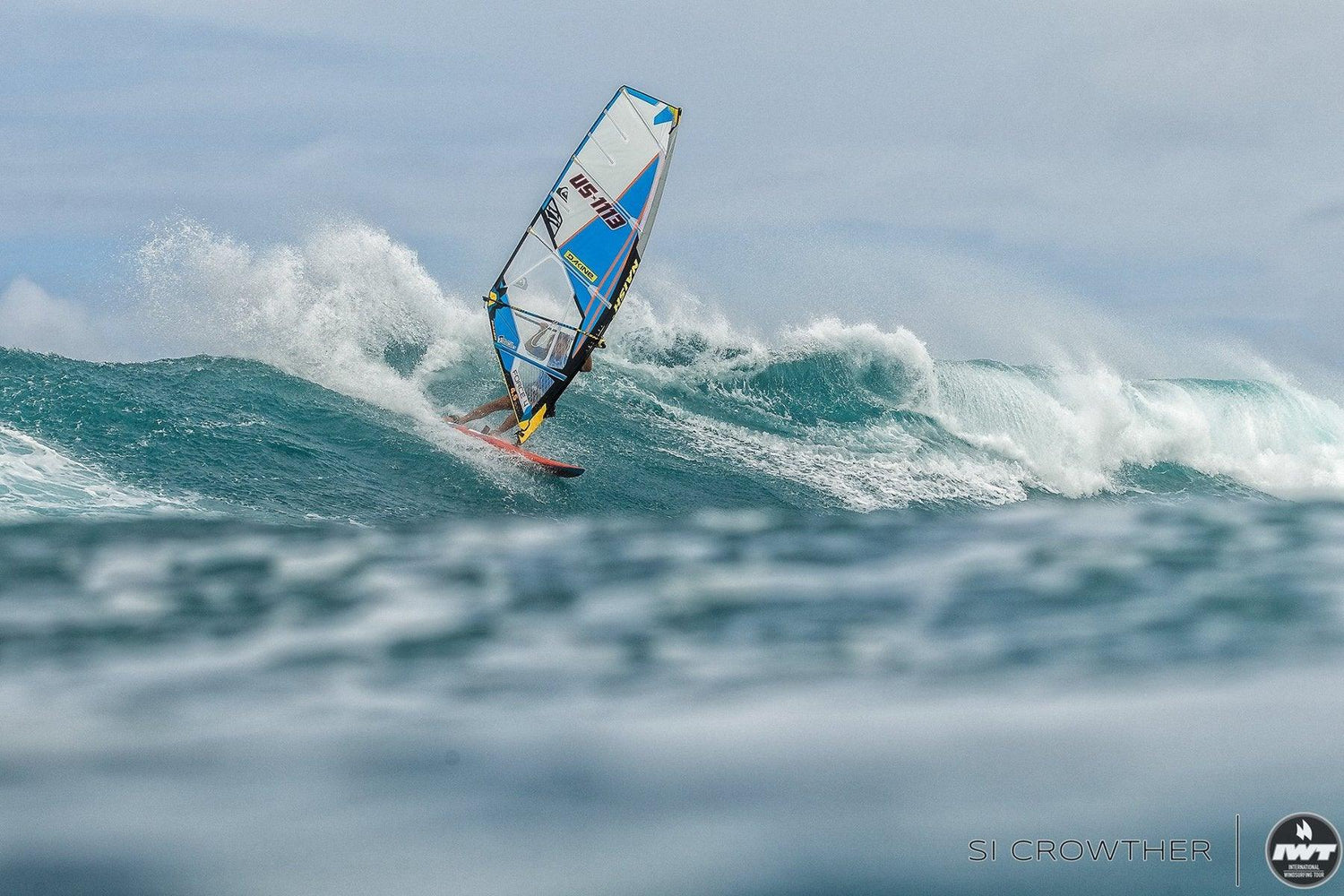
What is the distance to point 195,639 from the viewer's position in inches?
237

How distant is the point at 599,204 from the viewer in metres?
15.4

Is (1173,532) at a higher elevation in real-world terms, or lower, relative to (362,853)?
higher

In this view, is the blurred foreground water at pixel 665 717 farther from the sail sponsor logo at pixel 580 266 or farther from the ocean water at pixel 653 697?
the sail sponsor logo at pixel 580 266

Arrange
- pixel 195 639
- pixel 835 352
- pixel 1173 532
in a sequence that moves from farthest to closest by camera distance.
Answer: pixel 835 352 < pixel 1173 532 < pixel 195 639

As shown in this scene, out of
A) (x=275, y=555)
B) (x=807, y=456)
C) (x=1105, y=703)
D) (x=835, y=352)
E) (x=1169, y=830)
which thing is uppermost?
(x=835, y=352)

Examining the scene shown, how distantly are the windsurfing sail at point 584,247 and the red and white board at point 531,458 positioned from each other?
457 millimetres

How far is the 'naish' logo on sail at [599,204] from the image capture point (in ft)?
50.2

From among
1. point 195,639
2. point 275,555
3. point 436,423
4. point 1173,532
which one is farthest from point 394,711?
point 436,423

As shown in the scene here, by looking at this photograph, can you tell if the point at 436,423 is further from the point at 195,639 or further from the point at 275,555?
the point at 195,639

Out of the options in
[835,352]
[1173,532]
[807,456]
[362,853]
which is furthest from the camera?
[835,352]

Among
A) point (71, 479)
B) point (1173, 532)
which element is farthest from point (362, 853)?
point (71, 479)

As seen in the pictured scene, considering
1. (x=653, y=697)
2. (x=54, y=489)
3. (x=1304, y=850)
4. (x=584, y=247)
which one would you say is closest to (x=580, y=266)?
(x=584, y=247)

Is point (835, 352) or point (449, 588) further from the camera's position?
point (835, 352)

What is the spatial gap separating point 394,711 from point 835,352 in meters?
17.1
